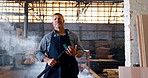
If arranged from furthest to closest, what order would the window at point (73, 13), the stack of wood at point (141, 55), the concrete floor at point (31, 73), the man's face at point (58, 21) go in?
the window at point (73, 13)
the concrete floor at point (31, 73)
the stack of wood at point (141, 55)
the man's face at point (58, 21)

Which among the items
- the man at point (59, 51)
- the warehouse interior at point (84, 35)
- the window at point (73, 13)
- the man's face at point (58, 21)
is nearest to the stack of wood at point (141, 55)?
the warehouse interior at point (84, 35)

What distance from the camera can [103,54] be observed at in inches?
445

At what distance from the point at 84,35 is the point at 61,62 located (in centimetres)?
1359

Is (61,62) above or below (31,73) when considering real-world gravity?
above

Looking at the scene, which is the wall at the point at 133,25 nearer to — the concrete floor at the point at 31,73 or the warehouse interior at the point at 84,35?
the warehouse interior at the point at 84,35

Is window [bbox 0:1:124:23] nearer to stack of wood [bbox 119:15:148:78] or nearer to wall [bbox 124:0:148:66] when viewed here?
wall [bbox 124:0:148:66]

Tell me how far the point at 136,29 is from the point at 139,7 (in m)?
0.30

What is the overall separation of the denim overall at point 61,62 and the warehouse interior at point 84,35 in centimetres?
88

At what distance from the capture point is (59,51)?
1.79 meters

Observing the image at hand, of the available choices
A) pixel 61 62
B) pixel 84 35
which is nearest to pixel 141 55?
pixel 61 62

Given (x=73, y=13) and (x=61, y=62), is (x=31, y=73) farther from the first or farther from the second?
(x=73, y=13)

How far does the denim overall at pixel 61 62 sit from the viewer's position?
1783 mm

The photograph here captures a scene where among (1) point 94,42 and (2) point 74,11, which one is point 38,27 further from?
(1) point 94,42

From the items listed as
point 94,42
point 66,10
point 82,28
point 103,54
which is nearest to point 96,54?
point 103,54
